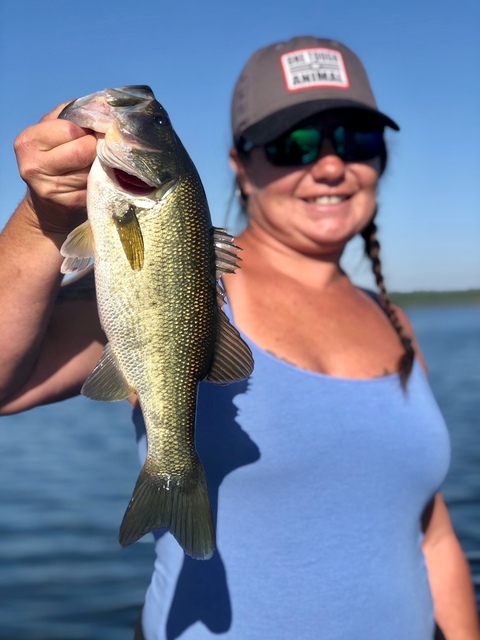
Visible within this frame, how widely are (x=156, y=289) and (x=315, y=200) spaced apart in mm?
1307

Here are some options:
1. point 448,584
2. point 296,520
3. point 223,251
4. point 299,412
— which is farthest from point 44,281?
point 448,584

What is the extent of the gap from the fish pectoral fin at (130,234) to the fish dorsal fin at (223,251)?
223 millimetres

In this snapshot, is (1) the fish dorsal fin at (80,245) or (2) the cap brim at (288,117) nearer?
(1) the fish dorsal fin at (80,245)

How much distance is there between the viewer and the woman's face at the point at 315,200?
9.66ft

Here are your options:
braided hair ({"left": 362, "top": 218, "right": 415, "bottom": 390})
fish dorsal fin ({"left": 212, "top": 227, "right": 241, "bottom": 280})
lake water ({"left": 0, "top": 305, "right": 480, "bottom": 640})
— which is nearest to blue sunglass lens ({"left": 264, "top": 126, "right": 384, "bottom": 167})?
braided hair ({"left": 362, "top": 218, "right": 415, "bottom": 390})

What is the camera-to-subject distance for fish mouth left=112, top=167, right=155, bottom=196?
1772 mm

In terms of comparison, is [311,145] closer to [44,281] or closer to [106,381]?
[44,281]

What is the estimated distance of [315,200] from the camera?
9.73ft

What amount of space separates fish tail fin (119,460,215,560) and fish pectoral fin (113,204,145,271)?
1.77ft

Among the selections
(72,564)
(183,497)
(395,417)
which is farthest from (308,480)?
(72,564)

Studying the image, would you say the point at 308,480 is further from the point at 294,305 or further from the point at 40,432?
the point at 40,432

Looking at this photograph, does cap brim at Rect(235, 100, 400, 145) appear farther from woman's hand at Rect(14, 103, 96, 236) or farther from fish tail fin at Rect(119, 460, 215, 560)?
fish tail fin at Rect(119, 460, 215, 560)

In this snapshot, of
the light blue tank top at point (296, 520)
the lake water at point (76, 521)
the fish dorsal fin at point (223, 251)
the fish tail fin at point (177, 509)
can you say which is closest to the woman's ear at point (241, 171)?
the light blue tank top at point (296, 520)

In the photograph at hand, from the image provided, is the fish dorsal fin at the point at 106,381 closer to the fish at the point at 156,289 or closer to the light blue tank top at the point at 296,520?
the fish at the point at 156,289
